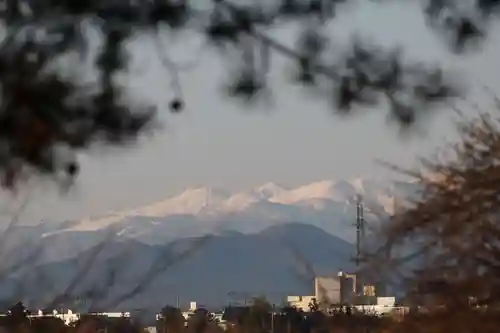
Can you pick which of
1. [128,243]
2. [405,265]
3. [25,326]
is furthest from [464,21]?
[405,265]

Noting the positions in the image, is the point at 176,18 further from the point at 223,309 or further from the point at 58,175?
the point at 223,309

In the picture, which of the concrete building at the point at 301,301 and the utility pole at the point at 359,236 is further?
the concrete building at the point at 301,301

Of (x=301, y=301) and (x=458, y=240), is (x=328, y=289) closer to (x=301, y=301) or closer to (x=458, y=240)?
(x=301, y=301)

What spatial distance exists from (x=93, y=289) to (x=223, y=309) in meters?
5.13

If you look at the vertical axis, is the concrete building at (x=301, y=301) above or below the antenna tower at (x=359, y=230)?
below

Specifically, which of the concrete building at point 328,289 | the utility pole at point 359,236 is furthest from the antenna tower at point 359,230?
the concrete building at point 328,289

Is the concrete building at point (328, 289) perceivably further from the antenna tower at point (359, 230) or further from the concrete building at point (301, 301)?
the antenna tower at point (359, 230)

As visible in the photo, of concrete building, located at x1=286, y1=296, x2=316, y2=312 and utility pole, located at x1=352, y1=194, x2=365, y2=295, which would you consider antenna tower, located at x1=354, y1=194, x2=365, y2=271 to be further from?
concrete building, located at x1=286, y1=296, x2=316, y2=312

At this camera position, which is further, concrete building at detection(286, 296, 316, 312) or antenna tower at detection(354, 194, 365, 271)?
concrete building at detection(286, 296, 316, 312)

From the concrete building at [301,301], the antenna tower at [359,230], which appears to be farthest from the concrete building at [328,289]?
the antenna tower at [359,230]

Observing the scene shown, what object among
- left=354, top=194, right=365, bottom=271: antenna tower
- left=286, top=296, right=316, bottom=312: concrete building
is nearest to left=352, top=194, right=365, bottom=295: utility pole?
left=354, top=194, right=365, bottom=271: antenna tower

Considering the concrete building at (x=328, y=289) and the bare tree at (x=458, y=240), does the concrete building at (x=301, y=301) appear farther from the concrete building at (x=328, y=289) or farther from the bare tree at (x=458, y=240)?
the bare tree at (x=458, y=240)

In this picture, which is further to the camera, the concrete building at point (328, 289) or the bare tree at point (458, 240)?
the concrete building at point (328, 289)

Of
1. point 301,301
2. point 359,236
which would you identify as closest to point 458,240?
point 359,236
